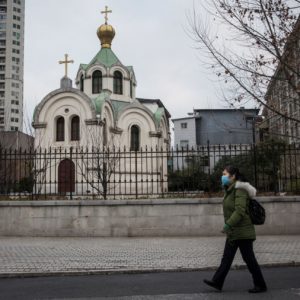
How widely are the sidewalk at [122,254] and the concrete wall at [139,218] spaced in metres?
0.68

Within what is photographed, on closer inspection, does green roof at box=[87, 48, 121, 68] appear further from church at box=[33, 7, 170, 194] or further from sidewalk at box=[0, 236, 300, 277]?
sidewalk at box=[0, 236, 300, 277]

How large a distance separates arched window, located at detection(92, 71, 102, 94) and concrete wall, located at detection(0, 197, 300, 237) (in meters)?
27.4

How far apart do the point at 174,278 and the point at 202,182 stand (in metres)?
8.12

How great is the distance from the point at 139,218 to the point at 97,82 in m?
28.4

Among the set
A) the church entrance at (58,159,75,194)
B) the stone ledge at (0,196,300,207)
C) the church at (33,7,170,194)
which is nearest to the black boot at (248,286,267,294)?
the stone ledge at (0,196,300,207)

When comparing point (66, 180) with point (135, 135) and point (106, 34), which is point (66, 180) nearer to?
point (135, 135)

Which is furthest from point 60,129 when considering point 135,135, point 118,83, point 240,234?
point 240,234

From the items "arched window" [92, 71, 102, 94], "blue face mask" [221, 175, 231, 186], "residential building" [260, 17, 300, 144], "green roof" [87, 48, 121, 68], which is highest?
"green roof" [87, 48, 121, 68]

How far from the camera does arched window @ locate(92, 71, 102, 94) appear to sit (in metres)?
40.8

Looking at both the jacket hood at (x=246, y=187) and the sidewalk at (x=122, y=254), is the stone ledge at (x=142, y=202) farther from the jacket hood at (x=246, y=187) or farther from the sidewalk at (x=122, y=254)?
the jacket hood at (x=246, y=187)

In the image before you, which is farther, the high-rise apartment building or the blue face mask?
the high-rise apartment building

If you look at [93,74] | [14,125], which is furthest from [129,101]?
[14,125]

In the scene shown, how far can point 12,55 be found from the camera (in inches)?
4550

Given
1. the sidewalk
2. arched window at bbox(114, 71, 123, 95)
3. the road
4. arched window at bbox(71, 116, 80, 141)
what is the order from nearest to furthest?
the road, the sidewalk, arched window at bbox(71, 116, 80, 141), arched window at bbox(114, 71, 123, 95)
